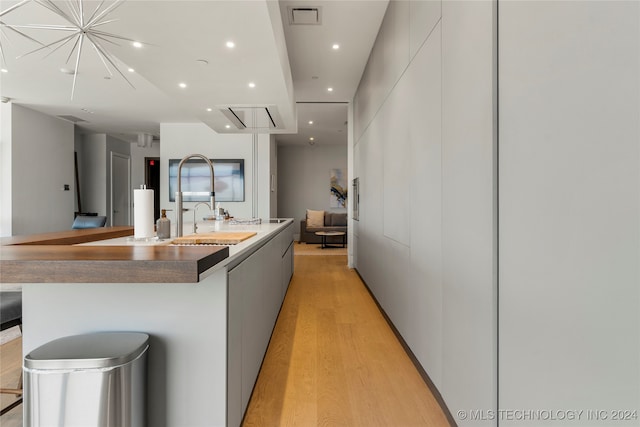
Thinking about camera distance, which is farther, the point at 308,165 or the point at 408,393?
the point at 308,165

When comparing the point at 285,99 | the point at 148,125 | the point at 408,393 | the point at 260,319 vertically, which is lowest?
the point at 408,393

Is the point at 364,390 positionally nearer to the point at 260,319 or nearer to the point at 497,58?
the point at 260,319

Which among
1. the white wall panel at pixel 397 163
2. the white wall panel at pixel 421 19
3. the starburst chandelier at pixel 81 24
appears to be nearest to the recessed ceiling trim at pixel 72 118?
the starburst chandelier at pixel 81 24

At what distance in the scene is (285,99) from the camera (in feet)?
11.8

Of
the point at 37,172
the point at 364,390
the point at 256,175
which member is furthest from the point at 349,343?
the point at 37,172

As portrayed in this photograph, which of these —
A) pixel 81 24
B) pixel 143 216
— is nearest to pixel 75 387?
pixel 143 216

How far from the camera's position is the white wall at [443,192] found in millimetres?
1316

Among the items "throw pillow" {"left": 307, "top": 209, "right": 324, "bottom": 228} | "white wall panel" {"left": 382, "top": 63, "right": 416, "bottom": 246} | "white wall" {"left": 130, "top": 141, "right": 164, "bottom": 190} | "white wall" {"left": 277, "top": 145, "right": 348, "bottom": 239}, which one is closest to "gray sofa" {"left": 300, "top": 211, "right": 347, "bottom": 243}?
"throw pillow" {"left": 307, "top": 209, "right": 324, "bottom": 228}

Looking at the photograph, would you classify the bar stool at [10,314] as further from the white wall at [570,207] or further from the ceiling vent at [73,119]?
the ceiling vent at [73,119]

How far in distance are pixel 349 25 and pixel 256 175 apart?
422 centimetres

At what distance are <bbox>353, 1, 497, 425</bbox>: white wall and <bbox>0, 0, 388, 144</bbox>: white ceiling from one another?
3.09ft

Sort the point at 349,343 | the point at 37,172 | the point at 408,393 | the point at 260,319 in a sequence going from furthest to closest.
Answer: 1. the point at 37,172
2. the point at 349,343
3. the point at 260,319
4. the point at 408,393

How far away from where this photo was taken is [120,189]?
8.70 meters

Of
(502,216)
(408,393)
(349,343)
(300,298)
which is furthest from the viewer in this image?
(300,298)
